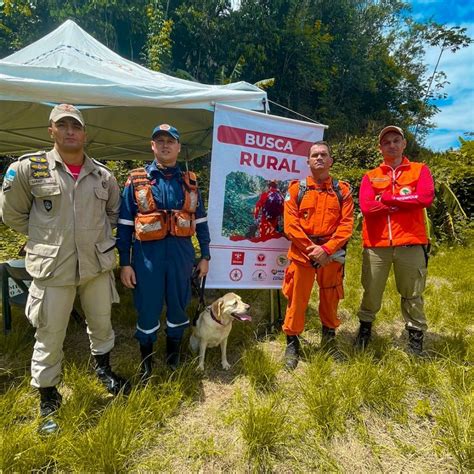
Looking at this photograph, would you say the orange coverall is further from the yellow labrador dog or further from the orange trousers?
the yellow labrador dog

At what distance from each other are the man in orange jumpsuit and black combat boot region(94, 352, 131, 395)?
1.54 metres

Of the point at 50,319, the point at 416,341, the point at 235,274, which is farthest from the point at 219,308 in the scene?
the point at 416,341

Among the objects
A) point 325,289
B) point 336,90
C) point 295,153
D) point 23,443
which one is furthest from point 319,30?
point 23,443

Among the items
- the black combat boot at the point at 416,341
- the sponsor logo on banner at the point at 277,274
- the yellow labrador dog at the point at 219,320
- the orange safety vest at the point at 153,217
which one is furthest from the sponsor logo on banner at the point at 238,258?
the black combat boot at the point at 416,341

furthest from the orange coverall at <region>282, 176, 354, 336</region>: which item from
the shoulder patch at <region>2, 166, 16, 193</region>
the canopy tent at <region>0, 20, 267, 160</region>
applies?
the shoulder patch at <region>2, 166, 16, 193</region>

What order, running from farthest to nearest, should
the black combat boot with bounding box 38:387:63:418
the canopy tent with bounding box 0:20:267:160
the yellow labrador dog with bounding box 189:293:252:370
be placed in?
the yellow labrador dog with bounding box 189:293:252:370 → the canopy tent with bounding box 0:20:267:160 → the black combat boot with bounding box 38:387:63:418

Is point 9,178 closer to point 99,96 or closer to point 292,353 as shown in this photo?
point 99,96

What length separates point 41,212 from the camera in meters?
2.35

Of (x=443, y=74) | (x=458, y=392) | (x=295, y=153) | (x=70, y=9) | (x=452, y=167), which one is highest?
(x=443, y=74)

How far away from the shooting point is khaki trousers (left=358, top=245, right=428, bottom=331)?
128 inches

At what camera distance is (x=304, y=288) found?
3197mm

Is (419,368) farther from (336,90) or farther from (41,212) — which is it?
(336,90)

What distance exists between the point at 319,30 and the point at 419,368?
22.8 meters

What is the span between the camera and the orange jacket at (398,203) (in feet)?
10.4
